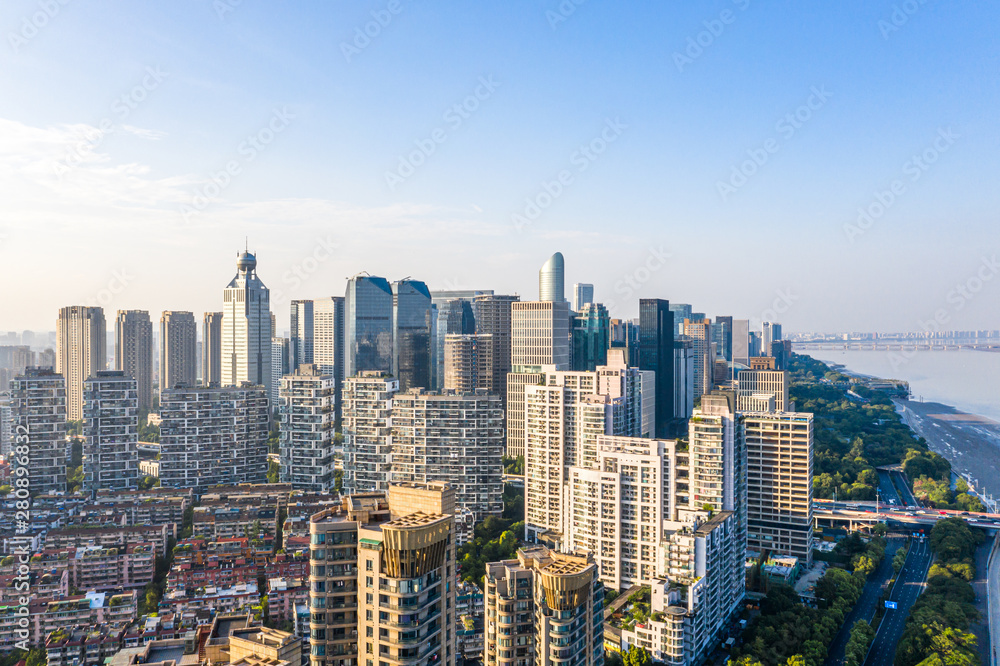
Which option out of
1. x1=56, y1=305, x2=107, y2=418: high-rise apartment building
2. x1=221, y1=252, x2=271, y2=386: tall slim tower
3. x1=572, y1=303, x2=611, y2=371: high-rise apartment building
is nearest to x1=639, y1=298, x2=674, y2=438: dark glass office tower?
x1=572, y1=303, x2=611, y2=371: high-rise apartment building

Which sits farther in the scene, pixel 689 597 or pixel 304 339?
pixel 304 339

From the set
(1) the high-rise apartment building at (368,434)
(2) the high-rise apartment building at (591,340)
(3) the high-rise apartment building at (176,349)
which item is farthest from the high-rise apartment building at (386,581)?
(3) the high-rise apartment building at (176,349)

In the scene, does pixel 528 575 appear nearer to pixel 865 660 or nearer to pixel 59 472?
pixel 865 660

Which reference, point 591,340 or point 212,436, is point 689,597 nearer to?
point 212,436

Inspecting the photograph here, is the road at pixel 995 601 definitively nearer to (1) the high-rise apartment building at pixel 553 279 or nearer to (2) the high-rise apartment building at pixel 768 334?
(1) the high-rise apartment building at pixel 553 279

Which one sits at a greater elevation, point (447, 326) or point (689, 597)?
point (447, 326)

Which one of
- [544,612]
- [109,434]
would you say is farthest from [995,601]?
[109,434]

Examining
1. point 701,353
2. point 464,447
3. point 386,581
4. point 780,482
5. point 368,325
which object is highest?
point 368,325
